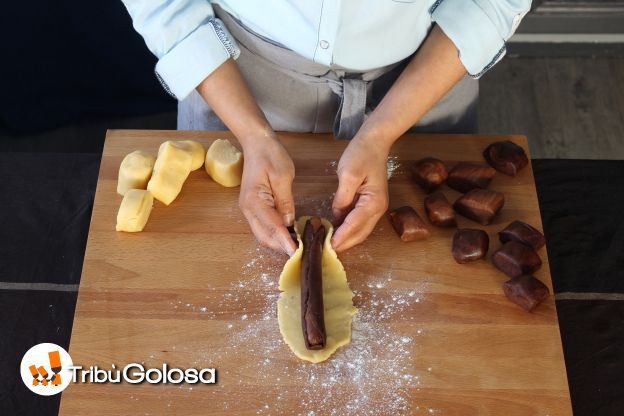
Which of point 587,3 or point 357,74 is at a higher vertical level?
point 357,74

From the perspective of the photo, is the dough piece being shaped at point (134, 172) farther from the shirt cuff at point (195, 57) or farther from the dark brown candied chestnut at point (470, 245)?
the dark brown candied chestnut at point (470, 245)

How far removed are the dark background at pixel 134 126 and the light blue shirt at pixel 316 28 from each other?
47 centimetres

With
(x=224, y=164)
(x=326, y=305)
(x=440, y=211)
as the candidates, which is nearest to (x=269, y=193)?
(x=224, y=164)

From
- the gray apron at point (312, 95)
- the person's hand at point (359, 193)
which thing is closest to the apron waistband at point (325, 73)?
the gray apron at point (312, 95)

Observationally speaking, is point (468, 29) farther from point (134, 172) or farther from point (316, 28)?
point (134, 172)

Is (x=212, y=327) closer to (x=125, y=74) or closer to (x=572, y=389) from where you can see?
(x=572, y=389)

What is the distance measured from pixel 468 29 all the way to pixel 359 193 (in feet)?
1.36

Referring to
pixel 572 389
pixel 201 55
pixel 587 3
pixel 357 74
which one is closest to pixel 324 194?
pixel 357 74

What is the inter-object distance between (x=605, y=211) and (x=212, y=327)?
1037mm

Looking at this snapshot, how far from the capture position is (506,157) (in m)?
1.61

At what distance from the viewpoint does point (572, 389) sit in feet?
4.95

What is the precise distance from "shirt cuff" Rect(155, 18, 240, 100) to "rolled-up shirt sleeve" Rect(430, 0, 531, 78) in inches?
18.0

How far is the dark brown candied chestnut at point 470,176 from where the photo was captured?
156cm

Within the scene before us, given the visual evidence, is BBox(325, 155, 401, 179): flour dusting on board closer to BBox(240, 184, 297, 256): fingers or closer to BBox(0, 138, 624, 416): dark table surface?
BBox(240, 184, 297, 256): fingers
